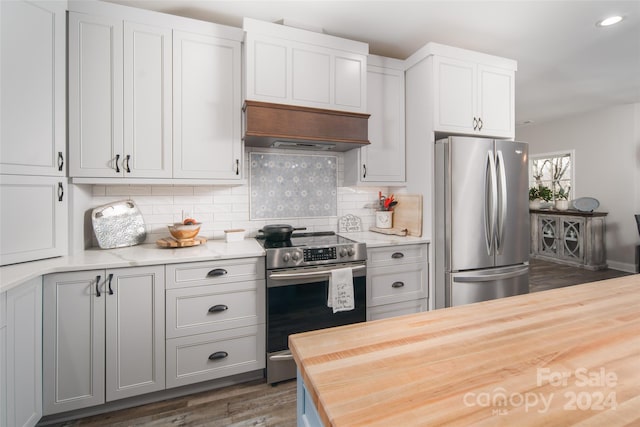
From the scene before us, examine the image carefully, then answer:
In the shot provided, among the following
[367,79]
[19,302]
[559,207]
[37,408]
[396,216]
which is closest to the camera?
[19,302]

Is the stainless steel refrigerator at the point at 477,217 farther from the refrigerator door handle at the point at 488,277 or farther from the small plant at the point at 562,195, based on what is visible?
the small plant at the point at 562,195

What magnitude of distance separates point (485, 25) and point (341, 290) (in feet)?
8.14

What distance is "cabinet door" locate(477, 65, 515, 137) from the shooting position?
2.86 m

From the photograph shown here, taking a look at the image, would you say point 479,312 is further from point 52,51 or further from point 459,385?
point 52,51

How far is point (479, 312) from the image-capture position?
103 centimetres

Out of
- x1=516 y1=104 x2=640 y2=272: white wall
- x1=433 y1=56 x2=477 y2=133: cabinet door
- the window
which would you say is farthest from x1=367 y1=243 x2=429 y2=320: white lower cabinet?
the window

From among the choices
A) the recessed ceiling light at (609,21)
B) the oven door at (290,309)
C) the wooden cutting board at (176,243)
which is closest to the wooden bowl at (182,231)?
the wooden cutting board at (176,243)

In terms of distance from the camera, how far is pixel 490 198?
2.64 meters

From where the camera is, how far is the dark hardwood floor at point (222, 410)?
6.02 ft

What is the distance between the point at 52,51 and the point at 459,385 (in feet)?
8.69

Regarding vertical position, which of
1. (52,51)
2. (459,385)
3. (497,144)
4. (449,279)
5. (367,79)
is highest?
(367,79)

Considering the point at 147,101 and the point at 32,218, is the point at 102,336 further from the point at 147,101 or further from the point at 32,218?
the point at 147,101

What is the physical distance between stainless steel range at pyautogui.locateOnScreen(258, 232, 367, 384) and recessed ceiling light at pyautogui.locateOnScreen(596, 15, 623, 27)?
2.72 meters

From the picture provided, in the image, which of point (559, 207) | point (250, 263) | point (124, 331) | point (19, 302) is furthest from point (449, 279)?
point (559, 207)
